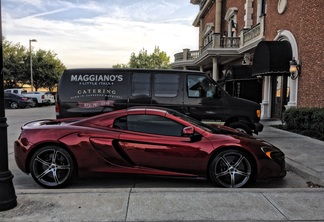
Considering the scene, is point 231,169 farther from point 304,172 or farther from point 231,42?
point 231,42

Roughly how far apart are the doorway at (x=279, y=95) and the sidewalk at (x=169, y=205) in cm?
1138

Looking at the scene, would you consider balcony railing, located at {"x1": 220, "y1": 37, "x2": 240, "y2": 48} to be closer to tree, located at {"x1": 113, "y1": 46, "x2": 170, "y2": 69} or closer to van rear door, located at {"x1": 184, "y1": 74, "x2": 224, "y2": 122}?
van rear door, located at {"x1": 184, "y1": 74, "x2": 224, "y2": 122}

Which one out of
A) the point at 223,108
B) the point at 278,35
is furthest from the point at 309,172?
the point at 278,35

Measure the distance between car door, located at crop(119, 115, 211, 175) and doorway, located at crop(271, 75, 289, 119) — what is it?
11.6 metres

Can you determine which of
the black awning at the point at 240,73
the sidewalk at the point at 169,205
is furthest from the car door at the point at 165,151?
the black awning at the point at 240,73

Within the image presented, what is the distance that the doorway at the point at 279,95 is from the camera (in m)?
15.2

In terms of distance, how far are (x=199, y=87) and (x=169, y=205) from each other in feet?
16.1

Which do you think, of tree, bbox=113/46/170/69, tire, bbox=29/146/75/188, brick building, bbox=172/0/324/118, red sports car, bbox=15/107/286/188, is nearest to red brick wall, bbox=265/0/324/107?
brick building, bbox=172/0/324/118

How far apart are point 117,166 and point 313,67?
9.72 m

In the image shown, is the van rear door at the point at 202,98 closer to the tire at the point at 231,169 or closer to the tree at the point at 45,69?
the tire at the point at 231,169

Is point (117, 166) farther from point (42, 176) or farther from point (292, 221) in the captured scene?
point (292, 221)

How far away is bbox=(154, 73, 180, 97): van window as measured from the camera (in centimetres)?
834

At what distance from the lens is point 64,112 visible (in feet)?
26.8

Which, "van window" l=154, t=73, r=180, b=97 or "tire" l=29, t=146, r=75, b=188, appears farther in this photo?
"van window" l=154, t=73, r=180, b=97
